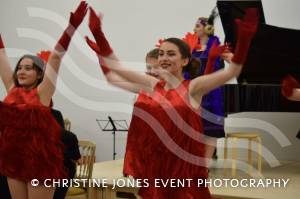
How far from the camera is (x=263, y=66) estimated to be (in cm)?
577

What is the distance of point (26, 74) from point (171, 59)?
3.23 feet

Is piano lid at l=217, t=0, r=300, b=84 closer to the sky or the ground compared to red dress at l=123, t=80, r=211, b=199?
closer to the sky

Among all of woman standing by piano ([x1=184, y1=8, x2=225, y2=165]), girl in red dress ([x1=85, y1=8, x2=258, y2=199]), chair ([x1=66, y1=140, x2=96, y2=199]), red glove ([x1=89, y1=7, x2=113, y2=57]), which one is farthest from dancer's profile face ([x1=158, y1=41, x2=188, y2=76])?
woman standing by piano ([x1=184, y1=8, x2=225, y2=165])

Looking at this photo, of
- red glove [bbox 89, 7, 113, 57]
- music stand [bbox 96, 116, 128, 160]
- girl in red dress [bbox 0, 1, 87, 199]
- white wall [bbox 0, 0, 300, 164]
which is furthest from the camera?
music stand [bbox 96, 116, 128, 160]

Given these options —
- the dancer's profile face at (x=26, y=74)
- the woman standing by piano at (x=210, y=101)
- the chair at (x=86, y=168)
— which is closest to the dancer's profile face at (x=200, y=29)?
the woman standing by piano at (x=210, y=101)

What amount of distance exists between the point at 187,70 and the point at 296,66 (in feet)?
9.08

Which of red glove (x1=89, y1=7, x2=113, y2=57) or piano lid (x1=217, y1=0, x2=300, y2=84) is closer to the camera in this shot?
red glove (x1=89, y1=7, x2=113, y2=57)

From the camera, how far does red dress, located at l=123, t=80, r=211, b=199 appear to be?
9.41 feet

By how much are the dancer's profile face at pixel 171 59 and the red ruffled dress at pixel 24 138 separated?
844 millimetres

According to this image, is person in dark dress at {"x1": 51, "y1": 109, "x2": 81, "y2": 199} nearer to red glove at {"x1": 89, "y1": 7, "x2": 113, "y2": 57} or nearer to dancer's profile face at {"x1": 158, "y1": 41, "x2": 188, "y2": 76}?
red glove at {"x1": 89, "y1": 7, "x2": 113, "y2": 57}

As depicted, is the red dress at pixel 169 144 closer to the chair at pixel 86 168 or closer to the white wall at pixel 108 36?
the chair at pixel 86 168

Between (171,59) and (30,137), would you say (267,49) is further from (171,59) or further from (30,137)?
(30,137)

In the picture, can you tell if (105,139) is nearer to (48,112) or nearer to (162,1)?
(162,1)

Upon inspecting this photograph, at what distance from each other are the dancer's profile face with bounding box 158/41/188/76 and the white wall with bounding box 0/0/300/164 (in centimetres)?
490
